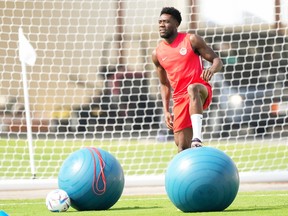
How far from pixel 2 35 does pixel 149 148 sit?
554 cm

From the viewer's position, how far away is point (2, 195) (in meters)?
12.9

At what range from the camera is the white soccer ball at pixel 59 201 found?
9414 millimetres

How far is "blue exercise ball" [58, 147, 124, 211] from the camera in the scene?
30.5 ft

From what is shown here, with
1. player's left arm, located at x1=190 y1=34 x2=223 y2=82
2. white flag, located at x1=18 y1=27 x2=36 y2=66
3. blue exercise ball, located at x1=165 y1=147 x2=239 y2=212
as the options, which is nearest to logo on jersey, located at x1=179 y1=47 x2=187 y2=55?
player's left arm, located at x1=190 y1=34 x2=223 y2=82

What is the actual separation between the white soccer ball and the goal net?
4.62 m

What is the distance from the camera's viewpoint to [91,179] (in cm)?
926

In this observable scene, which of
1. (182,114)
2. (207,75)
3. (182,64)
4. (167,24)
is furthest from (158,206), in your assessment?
(167,24)

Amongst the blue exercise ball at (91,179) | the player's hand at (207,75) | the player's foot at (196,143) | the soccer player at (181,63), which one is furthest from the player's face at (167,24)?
the blue exercise ball at (91,179)

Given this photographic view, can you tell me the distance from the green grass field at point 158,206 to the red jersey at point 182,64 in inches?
54.1

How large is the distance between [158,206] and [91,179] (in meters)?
1.29

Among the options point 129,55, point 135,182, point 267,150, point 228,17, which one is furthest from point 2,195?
point 267,150

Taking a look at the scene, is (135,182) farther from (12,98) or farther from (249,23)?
(12,98)

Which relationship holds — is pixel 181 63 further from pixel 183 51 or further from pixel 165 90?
pixel 165 90

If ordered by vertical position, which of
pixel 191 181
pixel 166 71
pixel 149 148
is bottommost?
pixel 149 148
